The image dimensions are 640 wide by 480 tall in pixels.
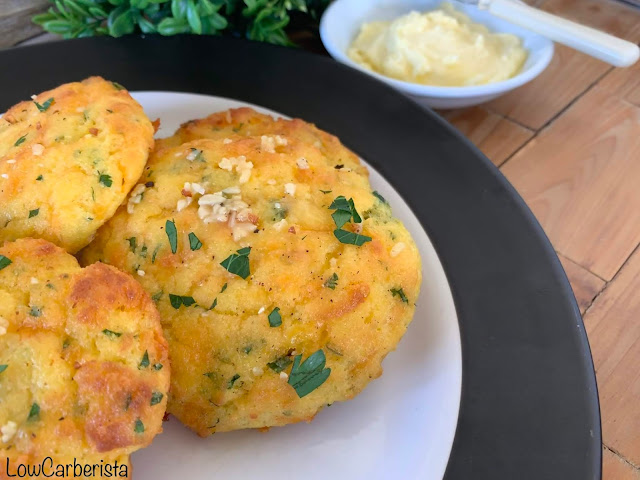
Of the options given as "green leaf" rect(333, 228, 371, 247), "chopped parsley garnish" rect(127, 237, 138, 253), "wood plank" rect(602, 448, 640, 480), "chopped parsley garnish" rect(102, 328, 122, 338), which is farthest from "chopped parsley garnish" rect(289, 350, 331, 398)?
"wood plank" rect(602, 448, 640, 480)

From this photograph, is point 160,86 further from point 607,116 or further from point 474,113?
point 607,116

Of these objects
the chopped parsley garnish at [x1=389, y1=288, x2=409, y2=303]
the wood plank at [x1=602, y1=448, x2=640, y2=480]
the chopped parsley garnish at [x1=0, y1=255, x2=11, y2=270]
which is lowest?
the wood plank at [x1=602, y1=448, x2=640, y2=480]

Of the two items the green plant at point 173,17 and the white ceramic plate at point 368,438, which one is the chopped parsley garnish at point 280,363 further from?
the green plant at point 173,17

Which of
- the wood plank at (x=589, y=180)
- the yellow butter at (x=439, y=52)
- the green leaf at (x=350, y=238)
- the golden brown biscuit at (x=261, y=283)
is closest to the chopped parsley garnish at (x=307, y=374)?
the golden brown biscuit at (x=261, y=283)

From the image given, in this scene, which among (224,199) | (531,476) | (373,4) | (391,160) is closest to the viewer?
(531,476)

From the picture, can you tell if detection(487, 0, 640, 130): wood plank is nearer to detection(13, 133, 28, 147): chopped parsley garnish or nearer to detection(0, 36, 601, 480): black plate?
detection(0, 36, 601, 480): black plate

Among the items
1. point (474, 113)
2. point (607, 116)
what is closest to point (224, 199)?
point (474, 113)

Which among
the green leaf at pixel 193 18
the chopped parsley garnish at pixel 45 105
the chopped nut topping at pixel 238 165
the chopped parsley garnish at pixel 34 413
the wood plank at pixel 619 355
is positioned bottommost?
the wood plank at pixel 619 355
